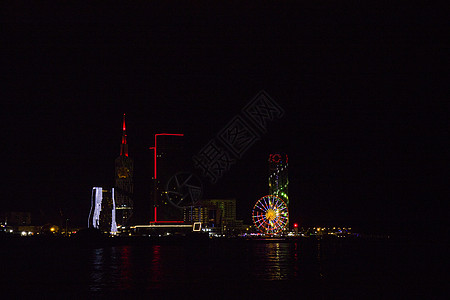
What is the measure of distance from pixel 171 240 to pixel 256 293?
14113 centimetres

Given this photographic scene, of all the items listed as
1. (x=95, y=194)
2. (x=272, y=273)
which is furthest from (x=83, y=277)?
(x=95, y=194)

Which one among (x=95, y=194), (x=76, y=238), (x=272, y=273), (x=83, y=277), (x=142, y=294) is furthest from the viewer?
(x=95, y=194)

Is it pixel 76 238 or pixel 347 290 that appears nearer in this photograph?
pixel 347 290

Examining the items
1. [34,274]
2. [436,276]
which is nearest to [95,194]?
[34,274]

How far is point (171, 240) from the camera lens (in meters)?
170

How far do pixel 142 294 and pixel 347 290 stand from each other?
12.7m

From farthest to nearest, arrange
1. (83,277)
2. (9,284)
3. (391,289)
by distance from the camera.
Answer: (83,277) < (9,284) < (391,289)

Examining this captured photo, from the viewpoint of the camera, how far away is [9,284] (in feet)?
123

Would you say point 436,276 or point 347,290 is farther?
point 436,276

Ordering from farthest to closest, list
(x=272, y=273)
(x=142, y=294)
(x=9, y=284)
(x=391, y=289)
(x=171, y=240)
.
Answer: (x=171, y=240)
(x=272, y=273)
(x=9, y=284)
(x=391, y=289)
(x=142, y=294)

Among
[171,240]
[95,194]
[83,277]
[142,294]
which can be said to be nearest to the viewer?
[142,294]

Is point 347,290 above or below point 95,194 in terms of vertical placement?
below

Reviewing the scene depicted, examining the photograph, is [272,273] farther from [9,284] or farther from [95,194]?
[95,194]

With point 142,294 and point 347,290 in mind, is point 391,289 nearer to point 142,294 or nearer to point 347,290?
point 347,290
